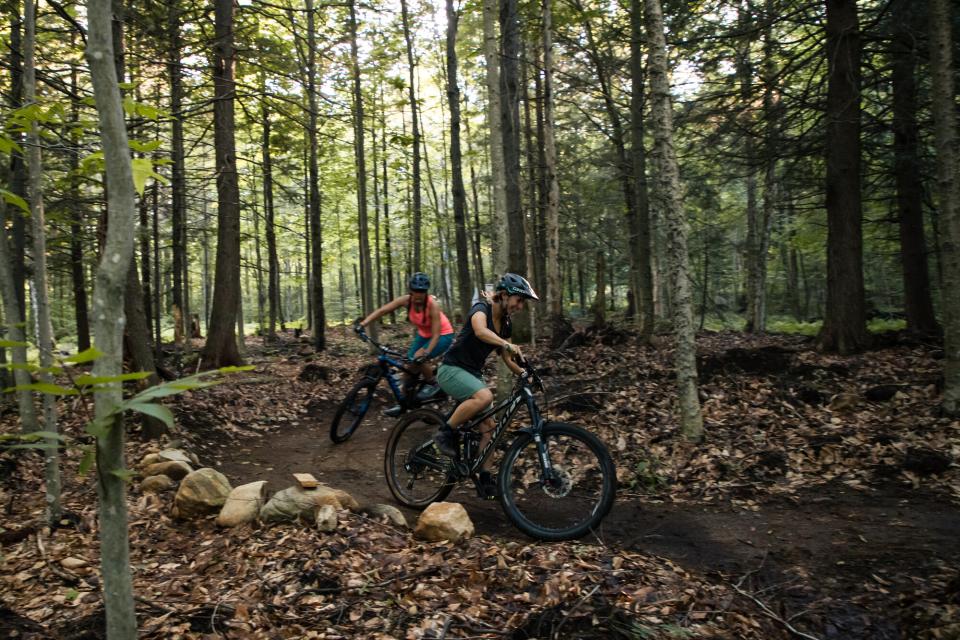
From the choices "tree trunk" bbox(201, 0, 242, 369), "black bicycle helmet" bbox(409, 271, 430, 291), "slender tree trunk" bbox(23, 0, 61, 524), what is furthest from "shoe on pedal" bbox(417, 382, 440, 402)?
"tree trunk" bbox(201, 0, 242, 369)

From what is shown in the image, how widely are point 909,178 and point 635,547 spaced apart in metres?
10.5

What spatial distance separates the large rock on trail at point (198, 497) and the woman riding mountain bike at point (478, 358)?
217 cm

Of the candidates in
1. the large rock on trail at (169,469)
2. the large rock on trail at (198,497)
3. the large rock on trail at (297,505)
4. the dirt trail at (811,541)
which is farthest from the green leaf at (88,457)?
the large rock on trail at (169,469)

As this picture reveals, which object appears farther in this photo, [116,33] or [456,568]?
[116,33]

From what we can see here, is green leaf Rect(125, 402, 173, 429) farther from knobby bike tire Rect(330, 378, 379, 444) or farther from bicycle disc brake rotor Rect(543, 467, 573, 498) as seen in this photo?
knobby bike tire Rect(330, 378, 379, 444)

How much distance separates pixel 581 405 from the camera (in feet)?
27.8

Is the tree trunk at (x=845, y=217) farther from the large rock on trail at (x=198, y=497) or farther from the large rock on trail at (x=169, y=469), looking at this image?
the large rock on trail at (x=169, y=469)

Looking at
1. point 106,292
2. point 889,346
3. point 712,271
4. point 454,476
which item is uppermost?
point 712,271

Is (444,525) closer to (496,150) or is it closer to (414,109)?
(496,150)

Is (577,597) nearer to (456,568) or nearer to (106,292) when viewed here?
(456,568)

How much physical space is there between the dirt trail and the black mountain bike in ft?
0.96

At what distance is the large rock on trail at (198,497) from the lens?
17.3 ft

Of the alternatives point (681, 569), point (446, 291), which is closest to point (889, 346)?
point (681, 569)

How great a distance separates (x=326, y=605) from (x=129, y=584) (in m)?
2.13
